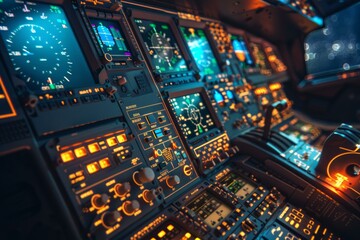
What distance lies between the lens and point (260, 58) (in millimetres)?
4223

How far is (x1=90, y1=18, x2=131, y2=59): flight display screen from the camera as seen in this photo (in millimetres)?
2047

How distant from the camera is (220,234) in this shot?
175cm

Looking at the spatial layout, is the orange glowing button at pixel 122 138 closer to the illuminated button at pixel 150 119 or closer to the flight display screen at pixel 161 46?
the illuminated button at pixel 150 119

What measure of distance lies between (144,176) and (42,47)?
95 cm

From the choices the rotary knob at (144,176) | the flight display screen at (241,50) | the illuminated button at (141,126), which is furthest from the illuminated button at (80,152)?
the flight display screen at (241,50)

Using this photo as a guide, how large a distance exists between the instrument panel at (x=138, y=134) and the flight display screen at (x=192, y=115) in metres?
0.01

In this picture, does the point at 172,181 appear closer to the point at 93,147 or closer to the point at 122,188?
the point at 122,188

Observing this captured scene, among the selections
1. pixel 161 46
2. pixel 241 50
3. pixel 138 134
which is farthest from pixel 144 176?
pixel 241 50

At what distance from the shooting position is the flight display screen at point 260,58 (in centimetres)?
409

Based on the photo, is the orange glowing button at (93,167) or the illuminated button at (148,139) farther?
the illuminated button at (148,139)

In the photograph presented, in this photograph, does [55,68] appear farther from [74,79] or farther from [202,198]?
[202,198]

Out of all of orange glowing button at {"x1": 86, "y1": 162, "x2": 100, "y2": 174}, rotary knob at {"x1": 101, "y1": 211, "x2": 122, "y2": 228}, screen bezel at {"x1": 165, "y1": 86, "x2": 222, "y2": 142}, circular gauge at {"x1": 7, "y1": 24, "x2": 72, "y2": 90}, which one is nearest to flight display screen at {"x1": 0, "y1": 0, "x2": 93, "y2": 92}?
circular gauge at {"x1": 7, "y1": 24, "x2": 72, "y2": 90}

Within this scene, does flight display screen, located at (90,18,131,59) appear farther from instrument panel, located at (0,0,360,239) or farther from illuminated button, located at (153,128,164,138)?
illuminated button, located at (153,128,164,138)

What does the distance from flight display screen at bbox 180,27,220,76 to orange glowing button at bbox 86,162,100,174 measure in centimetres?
155
